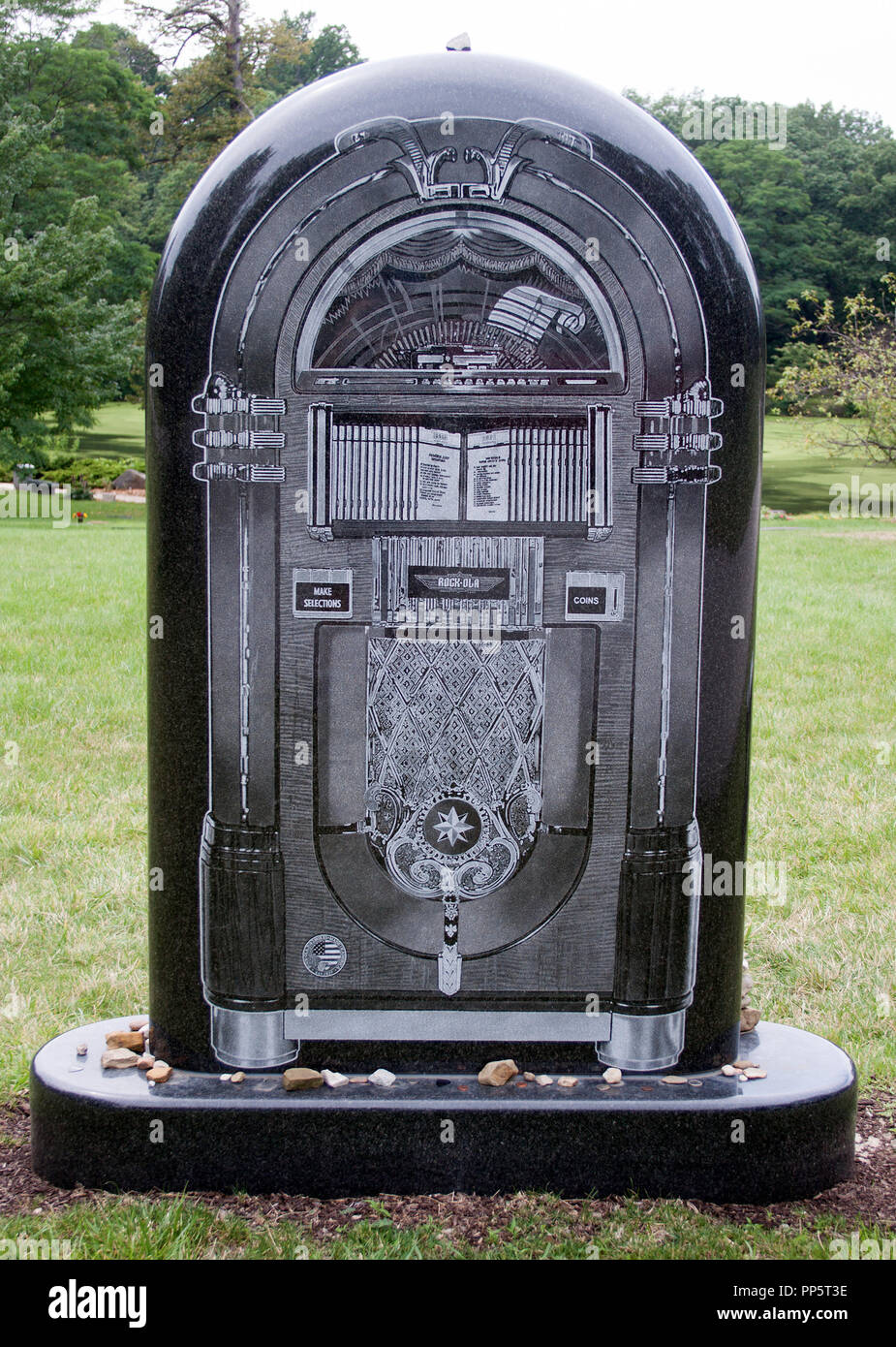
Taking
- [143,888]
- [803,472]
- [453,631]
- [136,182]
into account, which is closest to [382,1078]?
[453,631]

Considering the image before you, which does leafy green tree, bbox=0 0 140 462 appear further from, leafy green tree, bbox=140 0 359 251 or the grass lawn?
the grass lawn

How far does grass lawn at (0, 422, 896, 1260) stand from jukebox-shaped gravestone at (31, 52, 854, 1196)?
0.15m

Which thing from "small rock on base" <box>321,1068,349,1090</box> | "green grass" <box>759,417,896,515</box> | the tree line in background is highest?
the tree line in background

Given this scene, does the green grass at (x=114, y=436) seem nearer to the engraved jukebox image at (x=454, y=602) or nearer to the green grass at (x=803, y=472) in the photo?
the green grass at (x=803, y=472)

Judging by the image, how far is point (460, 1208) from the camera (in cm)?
272

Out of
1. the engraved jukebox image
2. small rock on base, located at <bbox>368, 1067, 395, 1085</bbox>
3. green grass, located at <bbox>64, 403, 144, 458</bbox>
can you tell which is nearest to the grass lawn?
small rock on base, located at <bbox>368, 1067, 395, 1085</bbox>

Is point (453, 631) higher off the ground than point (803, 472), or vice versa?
point (803, 472)

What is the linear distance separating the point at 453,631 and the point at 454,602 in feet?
0.23

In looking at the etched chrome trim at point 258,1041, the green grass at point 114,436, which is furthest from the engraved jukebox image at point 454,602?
the green grass at point 114,436

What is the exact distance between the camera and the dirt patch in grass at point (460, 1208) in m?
2.68

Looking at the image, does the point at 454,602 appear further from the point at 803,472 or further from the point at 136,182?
the point at 803,472

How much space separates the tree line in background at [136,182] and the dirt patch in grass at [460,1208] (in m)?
4.57

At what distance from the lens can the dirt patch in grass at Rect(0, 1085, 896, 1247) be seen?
2.68 m
